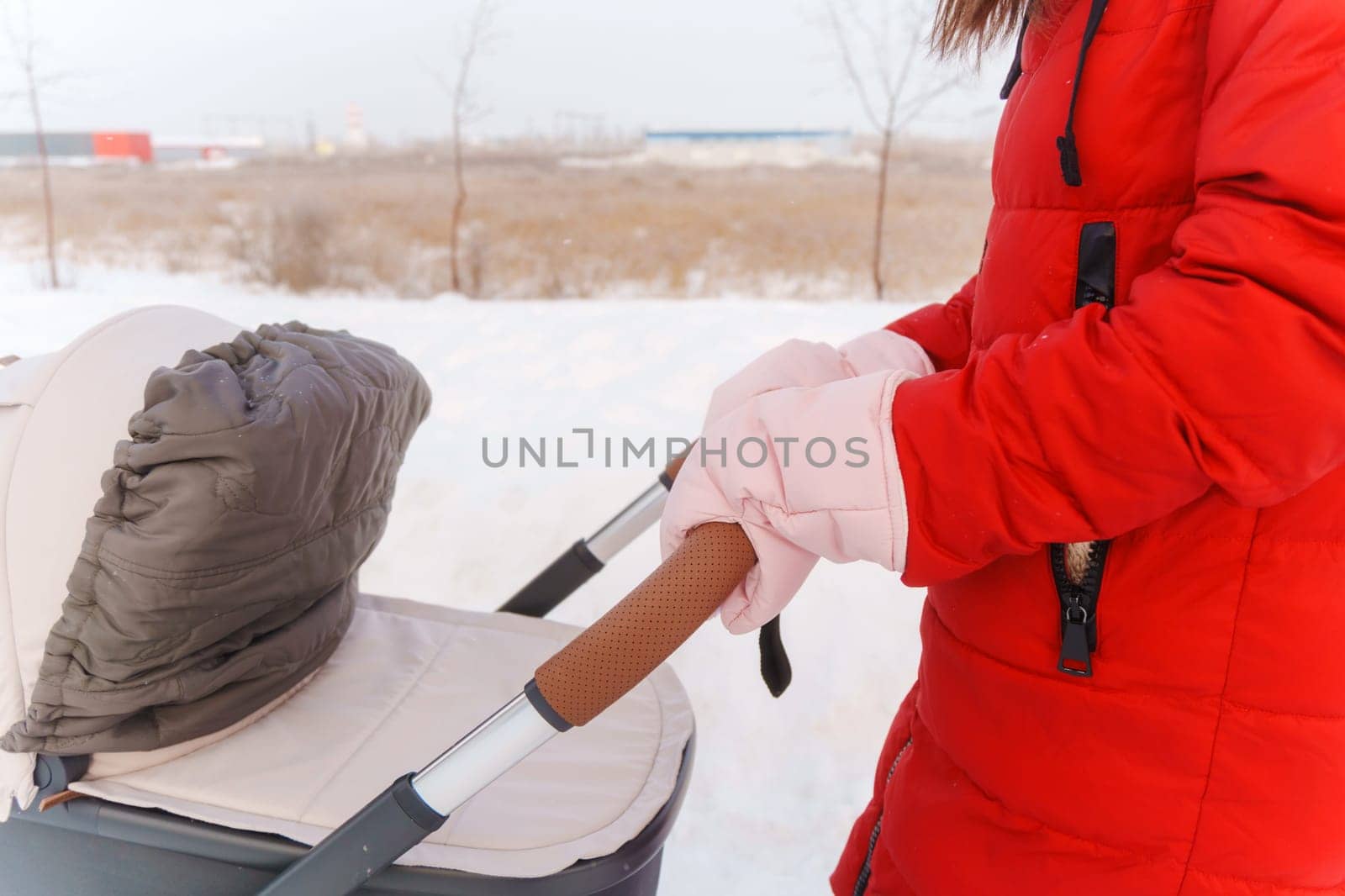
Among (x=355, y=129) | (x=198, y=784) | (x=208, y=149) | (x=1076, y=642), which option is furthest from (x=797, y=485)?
(x=208, y=149)

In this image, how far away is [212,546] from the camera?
871mm

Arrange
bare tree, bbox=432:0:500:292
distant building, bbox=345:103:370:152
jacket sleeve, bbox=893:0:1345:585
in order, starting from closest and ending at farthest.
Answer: jacket sleeve, bbox=893:0:1345:585 → bare tree, bbox=432:0:500:292 → distant building, bbox=345:103:370:152

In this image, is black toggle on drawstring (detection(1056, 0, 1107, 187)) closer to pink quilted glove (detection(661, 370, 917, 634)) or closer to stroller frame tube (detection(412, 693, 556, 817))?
pink quilted glove (detection(661, 370, 917, 634))

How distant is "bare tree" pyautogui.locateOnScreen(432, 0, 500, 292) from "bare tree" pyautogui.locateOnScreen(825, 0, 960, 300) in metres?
1.01

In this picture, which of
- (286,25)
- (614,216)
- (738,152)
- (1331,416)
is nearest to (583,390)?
(614,216)

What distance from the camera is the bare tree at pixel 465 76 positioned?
2.72 metres

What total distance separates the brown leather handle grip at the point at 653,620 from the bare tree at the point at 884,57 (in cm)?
235

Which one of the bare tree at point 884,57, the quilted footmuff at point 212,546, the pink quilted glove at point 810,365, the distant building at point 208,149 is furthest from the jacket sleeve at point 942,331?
the distant building at point 208,149

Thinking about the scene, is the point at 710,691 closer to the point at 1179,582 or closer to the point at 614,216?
the point at 1179,582

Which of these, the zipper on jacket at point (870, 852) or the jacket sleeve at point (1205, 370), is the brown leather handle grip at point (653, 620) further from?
the zipper on jacket at point (870, 852)

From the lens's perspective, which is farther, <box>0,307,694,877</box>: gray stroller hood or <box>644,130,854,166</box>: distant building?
<box>644,130,854,166</box>: distant building

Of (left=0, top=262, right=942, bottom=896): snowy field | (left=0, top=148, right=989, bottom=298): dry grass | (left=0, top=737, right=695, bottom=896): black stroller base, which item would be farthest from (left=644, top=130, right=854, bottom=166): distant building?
(left=0, top=737, right=695, bottom=896): black stroller base

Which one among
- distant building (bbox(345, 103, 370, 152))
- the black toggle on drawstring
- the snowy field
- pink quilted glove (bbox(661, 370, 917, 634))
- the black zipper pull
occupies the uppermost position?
distant building (bbox(345, 103, 370, 152))

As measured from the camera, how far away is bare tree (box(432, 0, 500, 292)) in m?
2.72
